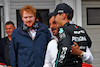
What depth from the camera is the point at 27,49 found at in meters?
4.43

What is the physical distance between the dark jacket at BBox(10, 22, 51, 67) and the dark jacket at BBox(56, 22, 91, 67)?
141 cm

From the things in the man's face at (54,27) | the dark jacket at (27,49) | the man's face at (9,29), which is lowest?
the dark jacket at (27,49)

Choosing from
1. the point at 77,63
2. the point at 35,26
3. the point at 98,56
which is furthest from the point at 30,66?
the point at 98,56

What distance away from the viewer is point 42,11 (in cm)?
817

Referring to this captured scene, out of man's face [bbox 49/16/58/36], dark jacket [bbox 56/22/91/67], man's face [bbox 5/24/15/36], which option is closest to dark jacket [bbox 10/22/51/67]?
A: man's face [bbox 49/16/58/36]

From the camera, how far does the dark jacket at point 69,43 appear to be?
295 centimetres

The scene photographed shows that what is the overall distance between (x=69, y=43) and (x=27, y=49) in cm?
160

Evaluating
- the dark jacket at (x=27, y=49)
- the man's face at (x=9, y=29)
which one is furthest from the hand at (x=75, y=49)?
the man's face at (x=9, y=29)

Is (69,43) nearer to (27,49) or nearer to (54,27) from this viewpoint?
(54,27)

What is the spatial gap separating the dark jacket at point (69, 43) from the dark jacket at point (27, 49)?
55.6 inches

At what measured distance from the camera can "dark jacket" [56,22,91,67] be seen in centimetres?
295

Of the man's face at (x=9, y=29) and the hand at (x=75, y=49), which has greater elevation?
the man's face at (x=9, y=29)

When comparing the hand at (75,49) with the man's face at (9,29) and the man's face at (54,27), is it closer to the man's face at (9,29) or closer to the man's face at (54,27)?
the man's face at (54,27)

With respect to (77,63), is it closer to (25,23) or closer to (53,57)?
(53,57)
